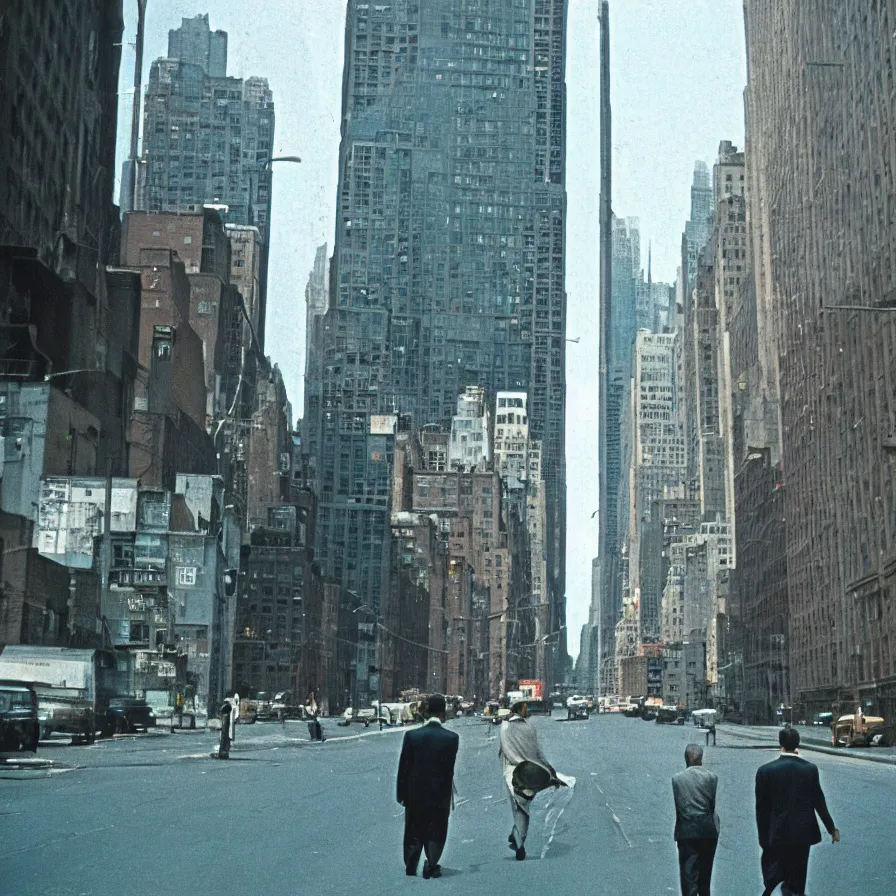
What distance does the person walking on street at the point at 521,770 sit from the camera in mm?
14555

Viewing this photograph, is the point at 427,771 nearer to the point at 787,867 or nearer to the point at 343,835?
the point at 787,867

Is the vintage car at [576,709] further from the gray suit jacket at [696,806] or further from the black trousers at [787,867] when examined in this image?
the black trousers at [787,867]

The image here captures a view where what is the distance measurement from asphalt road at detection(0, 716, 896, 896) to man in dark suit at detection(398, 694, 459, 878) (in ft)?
1.00

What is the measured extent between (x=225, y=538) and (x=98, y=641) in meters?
43.8

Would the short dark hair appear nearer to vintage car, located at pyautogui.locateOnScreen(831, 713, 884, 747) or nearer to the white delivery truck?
the white delivery truck

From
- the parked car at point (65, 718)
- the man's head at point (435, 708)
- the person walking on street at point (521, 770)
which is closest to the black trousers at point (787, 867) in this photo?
the man's head at point (435, 708)

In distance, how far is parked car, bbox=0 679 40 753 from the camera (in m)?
35.8

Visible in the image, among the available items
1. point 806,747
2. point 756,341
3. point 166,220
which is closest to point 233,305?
point 166,220

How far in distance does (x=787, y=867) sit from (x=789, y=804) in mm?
470

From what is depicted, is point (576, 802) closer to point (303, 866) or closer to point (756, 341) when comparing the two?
point (303, 866)

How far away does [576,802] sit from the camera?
2414 centimetres

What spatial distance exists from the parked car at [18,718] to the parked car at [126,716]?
1923 centimetres

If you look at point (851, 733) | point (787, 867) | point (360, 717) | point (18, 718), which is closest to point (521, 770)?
point (787, 867)

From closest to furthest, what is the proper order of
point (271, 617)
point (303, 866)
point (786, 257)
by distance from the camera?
point (303, 866) → point (786, 257) → point (271, 617)
